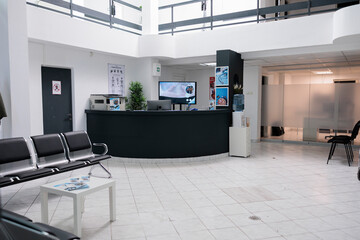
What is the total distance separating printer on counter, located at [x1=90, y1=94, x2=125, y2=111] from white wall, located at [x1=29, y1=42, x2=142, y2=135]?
1.23 ft

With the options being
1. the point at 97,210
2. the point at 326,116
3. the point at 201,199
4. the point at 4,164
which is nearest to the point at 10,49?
the point at 4,164

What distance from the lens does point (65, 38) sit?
21.0 ft

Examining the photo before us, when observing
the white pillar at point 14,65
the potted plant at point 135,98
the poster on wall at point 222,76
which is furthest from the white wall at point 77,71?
the poster on wall at point 222,76

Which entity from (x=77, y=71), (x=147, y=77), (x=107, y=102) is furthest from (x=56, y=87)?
(x=147, y=77)

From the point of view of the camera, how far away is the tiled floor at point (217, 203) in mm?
3150

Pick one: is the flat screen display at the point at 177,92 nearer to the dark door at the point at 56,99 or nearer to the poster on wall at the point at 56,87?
the dark door at the point at 56,99

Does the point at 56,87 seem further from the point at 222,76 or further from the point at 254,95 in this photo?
the point at 254,95

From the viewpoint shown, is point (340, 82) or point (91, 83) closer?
point (91, 83)

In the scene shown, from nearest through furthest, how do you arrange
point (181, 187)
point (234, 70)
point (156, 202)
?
point (156, 202) → point (181, 187) → point (234, 70)

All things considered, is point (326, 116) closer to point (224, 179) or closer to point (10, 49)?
point (224, 179)

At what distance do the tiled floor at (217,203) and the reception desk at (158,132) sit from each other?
344 millimetres

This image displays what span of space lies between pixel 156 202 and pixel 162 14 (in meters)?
7.53

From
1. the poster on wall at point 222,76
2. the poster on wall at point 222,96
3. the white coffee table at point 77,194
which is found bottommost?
the white coffee table at point 77,194

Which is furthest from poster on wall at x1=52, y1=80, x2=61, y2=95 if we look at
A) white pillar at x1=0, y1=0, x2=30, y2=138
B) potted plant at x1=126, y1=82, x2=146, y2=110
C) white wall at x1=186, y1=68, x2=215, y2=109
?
white wall at x1=186, y1=68, x2=215, y2=109
